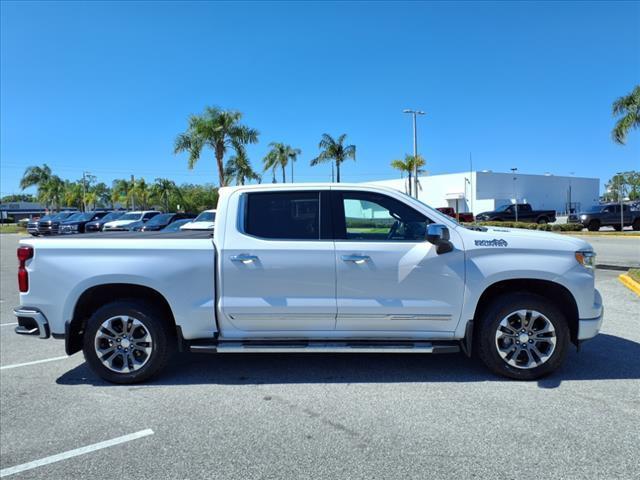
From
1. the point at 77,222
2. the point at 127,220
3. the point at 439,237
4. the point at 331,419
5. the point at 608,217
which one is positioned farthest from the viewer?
the point at 77,222

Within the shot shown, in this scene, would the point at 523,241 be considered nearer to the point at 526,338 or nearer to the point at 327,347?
the point at 526,338

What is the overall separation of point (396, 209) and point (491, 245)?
3.11ft

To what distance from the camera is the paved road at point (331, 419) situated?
3.12m

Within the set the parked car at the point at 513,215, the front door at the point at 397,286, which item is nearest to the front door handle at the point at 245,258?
the front door at the point at 397,286

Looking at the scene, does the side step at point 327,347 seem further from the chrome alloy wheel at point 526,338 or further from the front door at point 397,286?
the chrome alloy wheel at point 526,338

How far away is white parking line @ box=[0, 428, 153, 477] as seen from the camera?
317 centimetres

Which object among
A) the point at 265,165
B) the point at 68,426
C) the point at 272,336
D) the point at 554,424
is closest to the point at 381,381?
the point at 272,336

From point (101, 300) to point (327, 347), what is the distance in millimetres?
2307

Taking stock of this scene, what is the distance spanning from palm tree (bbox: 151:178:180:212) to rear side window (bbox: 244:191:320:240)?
7721 cm

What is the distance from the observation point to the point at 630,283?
9.40 metres

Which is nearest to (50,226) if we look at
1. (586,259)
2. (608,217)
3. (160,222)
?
(160,222)

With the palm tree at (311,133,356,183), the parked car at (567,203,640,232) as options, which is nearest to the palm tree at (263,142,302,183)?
the palm tree at (311,133,356,183)

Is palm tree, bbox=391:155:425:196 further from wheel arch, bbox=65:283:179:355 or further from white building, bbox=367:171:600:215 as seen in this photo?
wheel arch, bbox=65:283:179:355

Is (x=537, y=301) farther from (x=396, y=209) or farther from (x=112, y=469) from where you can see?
(x=112, y=469)
